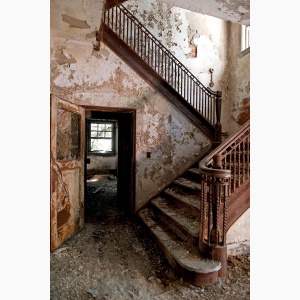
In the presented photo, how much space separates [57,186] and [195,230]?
2.27m

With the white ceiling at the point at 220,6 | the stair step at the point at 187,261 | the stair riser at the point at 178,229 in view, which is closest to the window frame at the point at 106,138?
the stair riser at the point at 178,229

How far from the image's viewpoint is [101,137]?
1038 cm

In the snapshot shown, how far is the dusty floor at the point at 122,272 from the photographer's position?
2447mm

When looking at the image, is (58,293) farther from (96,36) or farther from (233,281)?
(96,36)

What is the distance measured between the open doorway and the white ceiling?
2721 millimetres

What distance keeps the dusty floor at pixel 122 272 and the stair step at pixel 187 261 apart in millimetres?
87

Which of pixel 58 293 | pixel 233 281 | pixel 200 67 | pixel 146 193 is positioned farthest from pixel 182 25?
pixel 58 293

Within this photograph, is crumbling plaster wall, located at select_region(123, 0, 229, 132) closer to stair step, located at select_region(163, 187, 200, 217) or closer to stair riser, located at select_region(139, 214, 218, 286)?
stair step, located at select_region(163, 187, 200, 217)

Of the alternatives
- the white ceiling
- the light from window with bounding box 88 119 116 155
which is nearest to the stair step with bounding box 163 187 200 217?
the white ceiling

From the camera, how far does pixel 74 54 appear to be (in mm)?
4254

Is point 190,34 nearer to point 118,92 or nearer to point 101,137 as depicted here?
point 118,92

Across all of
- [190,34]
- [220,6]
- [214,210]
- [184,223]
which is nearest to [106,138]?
[190,34]

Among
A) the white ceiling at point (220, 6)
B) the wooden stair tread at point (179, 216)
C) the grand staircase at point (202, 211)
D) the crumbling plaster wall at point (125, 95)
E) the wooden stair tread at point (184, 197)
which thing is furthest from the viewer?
the crumbling plaster wall at point (125, 95)

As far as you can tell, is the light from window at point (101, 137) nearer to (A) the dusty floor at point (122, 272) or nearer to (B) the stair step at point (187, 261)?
(A) the dusty floor at point (122, 272)
